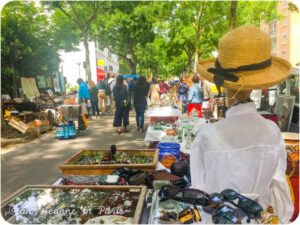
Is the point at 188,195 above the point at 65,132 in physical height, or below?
above

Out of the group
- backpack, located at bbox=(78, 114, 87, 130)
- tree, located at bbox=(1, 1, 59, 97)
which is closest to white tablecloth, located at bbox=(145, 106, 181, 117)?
backpack, located at bbox=(78, 114, 87, 130)

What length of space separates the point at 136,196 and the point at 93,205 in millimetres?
353

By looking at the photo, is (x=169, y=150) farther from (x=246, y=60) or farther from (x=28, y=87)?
(x=28, y=87)

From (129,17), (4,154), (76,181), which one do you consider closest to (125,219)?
(76,181)

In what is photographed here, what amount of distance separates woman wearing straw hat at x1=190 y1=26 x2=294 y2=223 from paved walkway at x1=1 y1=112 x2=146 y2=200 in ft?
13.9

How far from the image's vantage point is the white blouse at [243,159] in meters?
1.40

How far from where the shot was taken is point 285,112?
6.71 meters

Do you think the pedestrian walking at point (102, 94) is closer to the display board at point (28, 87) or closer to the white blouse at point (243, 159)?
the display board at point (28, 87)

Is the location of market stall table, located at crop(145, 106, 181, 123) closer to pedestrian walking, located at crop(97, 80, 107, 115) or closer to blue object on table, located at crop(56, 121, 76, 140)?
blue object on table, located at crop(56, 121, 76, 140)

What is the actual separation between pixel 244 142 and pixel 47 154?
657cm

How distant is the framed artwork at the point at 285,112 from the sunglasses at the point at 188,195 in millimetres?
6137

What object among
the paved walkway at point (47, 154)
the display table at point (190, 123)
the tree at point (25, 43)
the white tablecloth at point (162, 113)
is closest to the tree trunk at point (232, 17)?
the white tablecloth at point (162, 113)

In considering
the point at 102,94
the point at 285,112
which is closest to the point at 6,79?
the point at 102,94

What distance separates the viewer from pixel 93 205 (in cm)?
200
